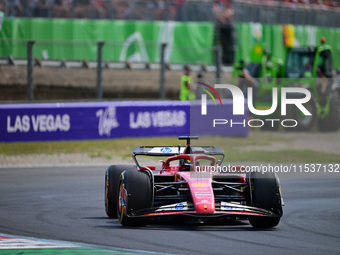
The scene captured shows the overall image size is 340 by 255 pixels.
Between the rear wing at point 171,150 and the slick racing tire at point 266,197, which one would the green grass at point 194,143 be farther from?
the slick racing tire at point 266,197

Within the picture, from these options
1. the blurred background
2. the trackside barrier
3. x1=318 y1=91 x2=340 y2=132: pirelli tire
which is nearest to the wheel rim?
the trackside barrier

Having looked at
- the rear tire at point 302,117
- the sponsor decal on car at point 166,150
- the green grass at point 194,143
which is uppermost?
the sponsor decal on car at point 166,150

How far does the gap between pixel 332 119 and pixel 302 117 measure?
1.47 metres

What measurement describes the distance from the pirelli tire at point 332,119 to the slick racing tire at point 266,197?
51.0 feet

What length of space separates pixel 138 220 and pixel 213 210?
906 mm

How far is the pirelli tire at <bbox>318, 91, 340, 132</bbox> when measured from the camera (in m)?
25.1

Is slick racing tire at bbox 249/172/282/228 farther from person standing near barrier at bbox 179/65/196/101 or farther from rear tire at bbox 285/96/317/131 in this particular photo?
person standing near barrier at bbox 179/65/196/101

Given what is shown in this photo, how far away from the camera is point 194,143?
2028cm

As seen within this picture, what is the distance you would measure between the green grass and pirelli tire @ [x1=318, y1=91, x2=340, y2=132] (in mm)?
2860

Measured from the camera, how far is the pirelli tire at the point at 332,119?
2514cm

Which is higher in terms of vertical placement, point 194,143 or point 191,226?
point 191,226

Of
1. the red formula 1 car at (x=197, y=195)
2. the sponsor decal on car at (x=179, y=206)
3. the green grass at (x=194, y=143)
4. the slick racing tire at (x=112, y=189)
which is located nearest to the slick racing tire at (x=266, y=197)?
the red formula 1 car at (x=197, y=195)

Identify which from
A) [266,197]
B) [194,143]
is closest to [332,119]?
[194,143]

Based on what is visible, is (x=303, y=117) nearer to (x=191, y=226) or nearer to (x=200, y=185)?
(x=191, y=226)
